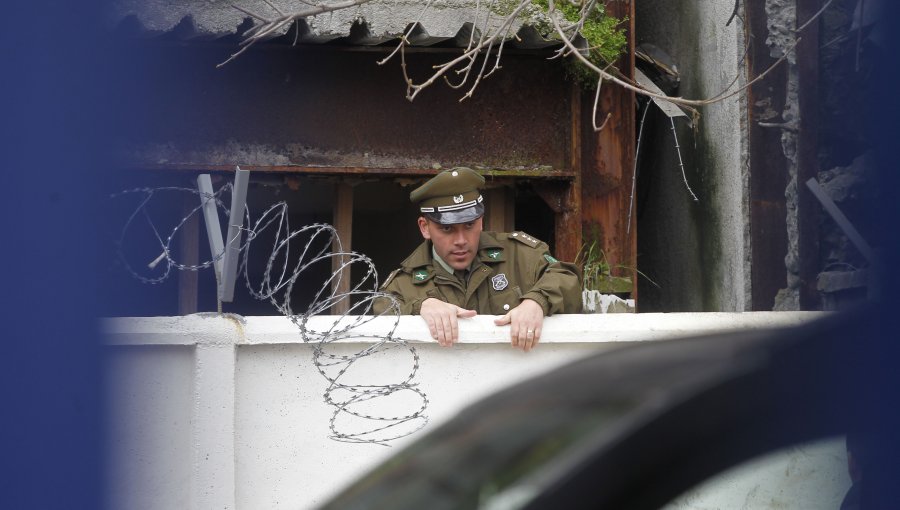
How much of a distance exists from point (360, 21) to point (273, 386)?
6.47ft

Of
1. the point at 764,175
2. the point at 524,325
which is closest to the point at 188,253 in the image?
the point at 524,325

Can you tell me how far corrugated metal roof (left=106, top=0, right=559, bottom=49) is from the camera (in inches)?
179

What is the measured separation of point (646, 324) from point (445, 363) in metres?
0.76

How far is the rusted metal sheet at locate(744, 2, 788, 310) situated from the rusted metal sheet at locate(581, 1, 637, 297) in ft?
2.14

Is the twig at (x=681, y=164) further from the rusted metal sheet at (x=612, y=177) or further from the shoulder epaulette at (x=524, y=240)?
the shoulder epaulette at (x=524, y=240)

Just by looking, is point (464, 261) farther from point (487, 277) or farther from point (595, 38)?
point (595, 38)

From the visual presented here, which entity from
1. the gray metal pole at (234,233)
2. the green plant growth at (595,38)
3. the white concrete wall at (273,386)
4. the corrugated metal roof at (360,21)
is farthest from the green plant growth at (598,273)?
the gray metal pole at (234,233)

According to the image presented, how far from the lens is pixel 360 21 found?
4.57m

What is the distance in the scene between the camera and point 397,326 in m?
3.46

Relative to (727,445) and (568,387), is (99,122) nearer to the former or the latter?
(568,387)

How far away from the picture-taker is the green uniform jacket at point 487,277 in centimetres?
403

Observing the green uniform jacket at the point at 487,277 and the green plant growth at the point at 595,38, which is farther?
the green plant growth at the point at 595,38

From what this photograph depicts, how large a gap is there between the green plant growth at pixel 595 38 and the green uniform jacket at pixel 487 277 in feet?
4.26

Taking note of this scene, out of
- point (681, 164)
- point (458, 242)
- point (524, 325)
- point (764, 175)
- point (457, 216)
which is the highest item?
point (681, 164)
